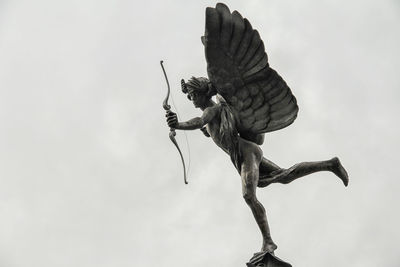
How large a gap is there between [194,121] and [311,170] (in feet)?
7.35

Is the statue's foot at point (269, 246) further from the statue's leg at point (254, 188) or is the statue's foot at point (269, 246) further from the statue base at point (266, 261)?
the statue base at point (266, 261)

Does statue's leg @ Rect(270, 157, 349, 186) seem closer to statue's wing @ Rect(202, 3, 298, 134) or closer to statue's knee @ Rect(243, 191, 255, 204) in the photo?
statue's wing @ Rect(202, 3, 298, 134)

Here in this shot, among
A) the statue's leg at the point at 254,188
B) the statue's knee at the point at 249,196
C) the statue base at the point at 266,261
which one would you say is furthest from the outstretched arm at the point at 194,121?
the statue base at the point at 266,261

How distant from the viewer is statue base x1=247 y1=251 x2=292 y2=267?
17141 mm

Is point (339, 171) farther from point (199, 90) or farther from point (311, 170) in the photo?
point (199, 90)

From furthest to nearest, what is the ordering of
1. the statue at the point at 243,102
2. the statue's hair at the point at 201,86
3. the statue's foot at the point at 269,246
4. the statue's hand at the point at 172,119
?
the statue's hair at the point at 201,86 < the statue at the point at 243,102 < the statue's hand at the point at 172,119 < the statue's foot at the point at 269,246

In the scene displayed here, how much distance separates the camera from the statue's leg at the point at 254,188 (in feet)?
58.0

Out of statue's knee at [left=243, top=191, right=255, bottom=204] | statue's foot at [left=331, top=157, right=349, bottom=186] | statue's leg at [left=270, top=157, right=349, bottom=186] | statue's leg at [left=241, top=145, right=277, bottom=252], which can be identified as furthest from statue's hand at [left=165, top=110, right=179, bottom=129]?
statue's foot at [left=331, top=157, right=349, bottom=186]

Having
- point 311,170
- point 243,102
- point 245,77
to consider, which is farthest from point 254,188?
point 245,77

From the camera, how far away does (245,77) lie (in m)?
18.6

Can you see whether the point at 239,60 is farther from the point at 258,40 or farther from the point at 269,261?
the point at 269,261

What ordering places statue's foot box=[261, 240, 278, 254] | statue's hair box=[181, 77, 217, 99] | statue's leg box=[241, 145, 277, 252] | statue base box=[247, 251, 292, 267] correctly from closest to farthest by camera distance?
statue base box=[247, 251, 292, 267]
statue's foot box=[261, 240, 278, 254]
statue's leg box=[241, 145, 277, 252]
statue's hair box=[181, 77, 217, 99]

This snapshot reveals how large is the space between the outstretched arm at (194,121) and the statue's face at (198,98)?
16.8 inches

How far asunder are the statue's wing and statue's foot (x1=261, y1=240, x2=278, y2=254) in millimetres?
2225
